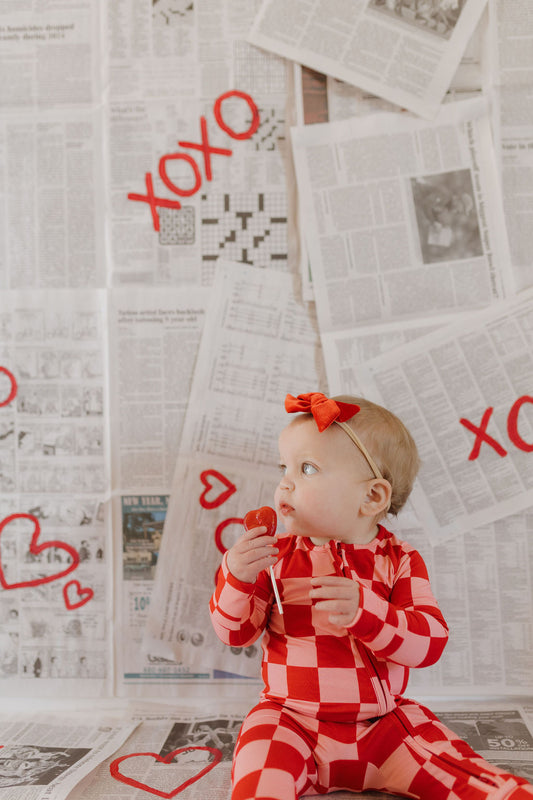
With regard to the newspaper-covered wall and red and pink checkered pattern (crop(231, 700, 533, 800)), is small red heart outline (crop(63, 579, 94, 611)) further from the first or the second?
red and pink checkered pattern (crop(231, 700, 533, 800))

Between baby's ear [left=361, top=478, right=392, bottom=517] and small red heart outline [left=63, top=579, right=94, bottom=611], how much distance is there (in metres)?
0.52

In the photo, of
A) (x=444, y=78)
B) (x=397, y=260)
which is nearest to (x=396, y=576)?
(x=397, y=260)

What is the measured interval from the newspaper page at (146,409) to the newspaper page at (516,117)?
0.51 meters

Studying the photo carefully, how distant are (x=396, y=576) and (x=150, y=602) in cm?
44

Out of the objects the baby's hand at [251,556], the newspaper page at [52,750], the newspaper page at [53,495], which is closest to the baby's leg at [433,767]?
the baby's hand at [251,556]

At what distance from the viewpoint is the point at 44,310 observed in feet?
3.77

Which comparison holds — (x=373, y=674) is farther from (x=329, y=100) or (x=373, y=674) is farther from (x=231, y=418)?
(x=329, y=100)

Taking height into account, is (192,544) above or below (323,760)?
above

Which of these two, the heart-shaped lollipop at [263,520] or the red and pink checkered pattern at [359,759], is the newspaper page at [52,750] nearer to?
the red and pink checkered pattern at [359,759]

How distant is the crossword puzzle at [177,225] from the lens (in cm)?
113

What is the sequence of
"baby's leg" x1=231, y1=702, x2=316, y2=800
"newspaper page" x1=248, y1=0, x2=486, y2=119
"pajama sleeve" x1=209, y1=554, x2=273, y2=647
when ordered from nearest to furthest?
"baby's leg" x1=231, y1=702, x2=316, y2=800 < "pajama sleeve" x1=209, y1=554, x2=273, y2=647 < "newspaper page" x1=248, y1=0, x2=486, y2=119

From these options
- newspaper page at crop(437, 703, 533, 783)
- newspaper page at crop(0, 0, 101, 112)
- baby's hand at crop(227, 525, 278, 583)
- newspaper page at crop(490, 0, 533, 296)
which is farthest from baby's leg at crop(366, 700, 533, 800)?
newspaper page at crop(0, 0, 101, 112)

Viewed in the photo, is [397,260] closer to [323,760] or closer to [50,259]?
[50,259]

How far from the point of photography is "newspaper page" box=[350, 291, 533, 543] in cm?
110
